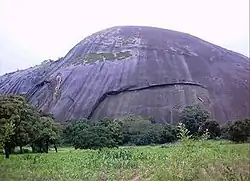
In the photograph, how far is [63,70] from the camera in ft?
55.6

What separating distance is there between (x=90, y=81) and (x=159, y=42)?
580 inches

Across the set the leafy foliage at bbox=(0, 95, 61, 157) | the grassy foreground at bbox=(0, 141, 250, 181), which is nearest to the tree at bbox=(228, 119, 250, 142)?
the grassy foreground at bbox=(0, 141, 250, 181)

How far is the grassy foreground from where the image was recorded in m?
7.11

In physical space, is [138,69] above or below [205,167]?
below

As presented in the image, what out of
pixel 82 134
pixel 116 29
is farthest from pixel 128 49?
pixel 82 134

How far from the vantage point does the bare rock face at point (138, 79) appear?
13.8 meters

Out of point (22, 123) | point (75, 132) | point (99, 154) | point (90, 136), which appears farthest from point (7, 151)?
point (90, 136)

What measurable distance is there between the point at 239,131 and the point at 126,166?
7282mm

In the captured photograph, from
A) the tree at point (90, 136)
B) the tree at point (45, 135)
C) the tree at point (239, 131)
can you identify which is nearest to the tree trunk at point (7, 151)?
the tree at point (45, 135)

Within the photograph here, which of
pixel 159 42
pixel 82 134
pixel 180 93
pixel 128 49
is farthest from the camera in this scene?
pixel 159 42

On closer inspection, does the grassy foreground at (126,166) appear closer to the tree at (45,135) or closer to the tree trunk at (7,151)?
the tree trunk at (7,151)

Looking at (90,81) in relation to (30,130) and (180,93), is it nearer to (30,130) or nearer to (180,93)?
(180,93)

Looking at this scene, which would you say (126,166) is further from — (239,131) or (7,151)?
(239,131)

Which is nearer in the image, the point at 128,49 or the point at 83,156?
the point at 83,156
